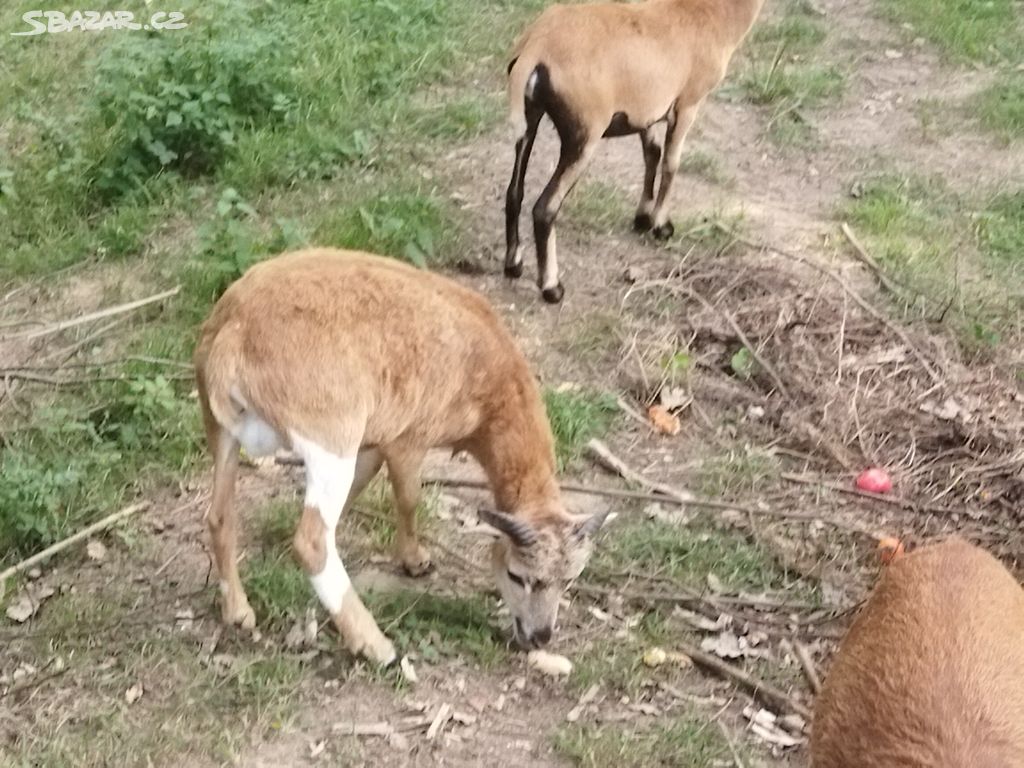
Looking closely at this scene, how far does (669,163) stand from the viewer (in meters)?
6.52

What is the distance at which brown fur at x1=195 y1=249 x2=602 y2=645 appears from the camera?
3.81 meters

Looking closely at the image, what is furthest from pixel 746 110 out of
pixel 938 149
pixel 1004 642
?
pixel 1004 642

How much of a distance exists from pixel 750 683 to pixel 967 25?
289 inches

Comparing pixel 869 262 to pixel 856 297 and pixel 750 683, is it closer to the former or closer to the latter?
pixel 856 297

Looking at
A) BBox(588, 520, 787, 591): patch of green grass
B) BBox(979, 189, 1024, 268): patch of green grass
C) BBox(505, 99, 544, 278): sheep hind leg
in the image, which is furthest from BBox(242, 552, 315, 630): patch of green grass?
BBox(979, 189, 1024, 268): patch of green grass

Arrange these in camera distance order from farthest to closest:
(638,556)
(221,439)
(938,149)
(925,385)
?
(938,149) < (925,385) < (638,556) < (221,439)

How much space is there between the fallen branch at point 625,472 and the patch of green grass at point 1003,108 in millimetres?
4588

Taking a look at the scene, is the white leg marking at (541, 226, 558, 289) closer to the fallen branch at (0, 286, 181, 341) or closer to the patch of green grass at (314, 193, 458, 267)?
the patch of green grass at (314, 193, 458, 267)

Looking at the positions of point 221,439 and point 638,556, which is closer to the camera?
point 221,439

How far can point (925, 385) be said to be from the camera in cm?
552

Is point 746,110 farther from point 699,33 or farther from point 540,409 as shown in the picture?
point 540,409

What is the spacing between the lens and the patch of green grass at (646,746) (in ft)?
12.5

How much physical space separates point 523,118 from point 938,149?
358cm

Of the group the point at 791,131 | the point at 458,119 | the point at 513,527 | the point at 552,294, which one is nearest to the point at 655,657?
the point at 513,527
